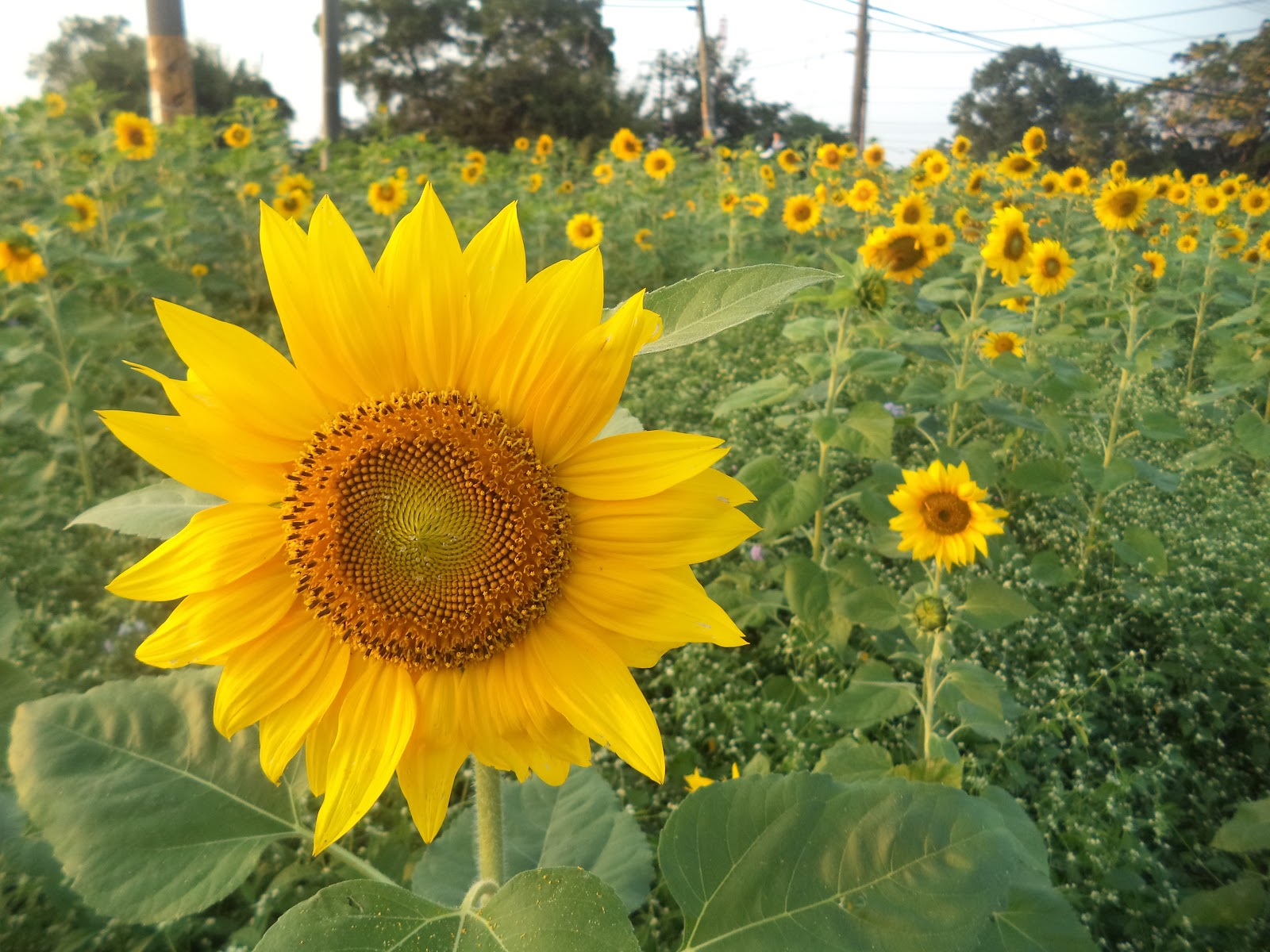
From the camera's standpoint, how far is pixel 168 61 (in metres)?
8.16

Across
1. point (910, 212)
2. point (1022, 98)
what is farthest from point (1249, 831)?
point (1022, 98)

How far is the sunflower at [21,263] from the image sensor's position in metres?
3.12

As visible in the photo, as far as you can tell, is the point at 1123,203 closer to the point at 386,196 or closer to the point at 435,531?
the point at 386,196

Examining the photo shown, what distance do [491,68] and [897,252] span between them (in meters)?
21.2

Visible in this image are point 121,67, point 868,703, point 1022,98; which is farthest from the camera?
point 1022,98

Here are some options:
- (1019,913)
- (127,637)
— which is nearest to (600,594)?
(1019,913)

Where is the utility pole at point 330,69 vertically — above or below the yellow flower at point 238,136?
above

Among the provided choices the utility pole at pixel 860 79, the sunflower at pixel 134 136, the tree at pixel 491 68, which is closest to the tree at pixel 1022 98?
the utility pole at pixel 860 79

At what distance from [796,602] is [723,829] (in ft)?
4.28

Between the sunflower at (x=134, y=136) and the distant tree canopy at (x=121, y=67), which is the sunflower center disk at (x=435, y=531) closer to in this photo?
the sunflower at (x=134, y=136)

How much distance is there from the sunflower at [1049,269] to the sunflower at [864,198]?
6.58 ft

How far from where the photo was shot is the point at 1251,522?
311cm

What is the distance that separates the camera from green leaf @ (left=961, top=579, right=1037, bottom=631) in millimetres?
1875

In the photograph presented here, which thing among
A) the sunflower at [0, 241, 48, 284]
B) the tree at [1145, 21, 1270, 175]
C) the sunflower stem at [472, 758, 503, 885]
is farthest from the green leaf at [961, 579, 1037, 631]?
the tree at [1145, 21, 1270, 175]
